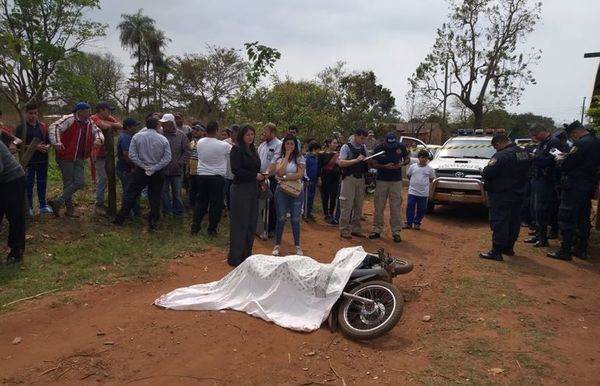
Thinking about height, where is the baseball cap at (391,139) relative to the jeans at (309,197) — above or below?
above

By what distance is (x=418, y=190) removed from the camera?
31.7 ft

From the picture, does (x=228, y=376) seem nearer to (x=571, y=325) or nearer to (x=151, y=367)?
(x=151, y=367)

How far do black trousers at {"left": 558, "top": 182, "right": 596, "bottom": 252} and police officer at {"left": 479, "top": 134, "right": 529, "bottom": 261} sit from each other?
0.61 metres

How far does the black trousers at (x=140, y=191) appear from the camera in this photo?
7.46 meters

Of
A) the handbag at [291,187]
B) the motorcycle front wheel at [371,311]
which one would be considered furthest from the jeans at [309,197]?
the motorcycle front wheel at [371,311]

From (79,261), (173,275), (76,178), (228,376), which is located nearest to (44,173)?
(76,178)

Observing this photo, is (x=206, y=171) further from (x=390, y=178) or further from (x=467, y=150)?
(x=467, y=150)

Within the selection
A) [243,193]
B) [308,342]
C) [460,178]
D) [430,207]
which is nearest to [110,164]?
[243,193]

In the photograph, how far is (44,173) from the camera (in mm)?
7664

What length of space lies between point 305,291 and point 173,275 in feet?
6.96

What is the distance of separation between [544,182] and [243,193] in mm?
5168

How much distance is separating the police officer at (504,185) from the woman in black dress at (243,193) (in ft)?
11.6

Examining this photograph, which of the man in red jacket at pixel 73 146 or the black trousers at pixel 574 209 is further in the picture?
the man in red jacket at pixel 73 146

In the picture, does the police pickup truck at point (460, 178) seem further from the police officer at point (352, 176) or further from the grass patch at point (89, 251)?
the grass patch at point (89, 251)
